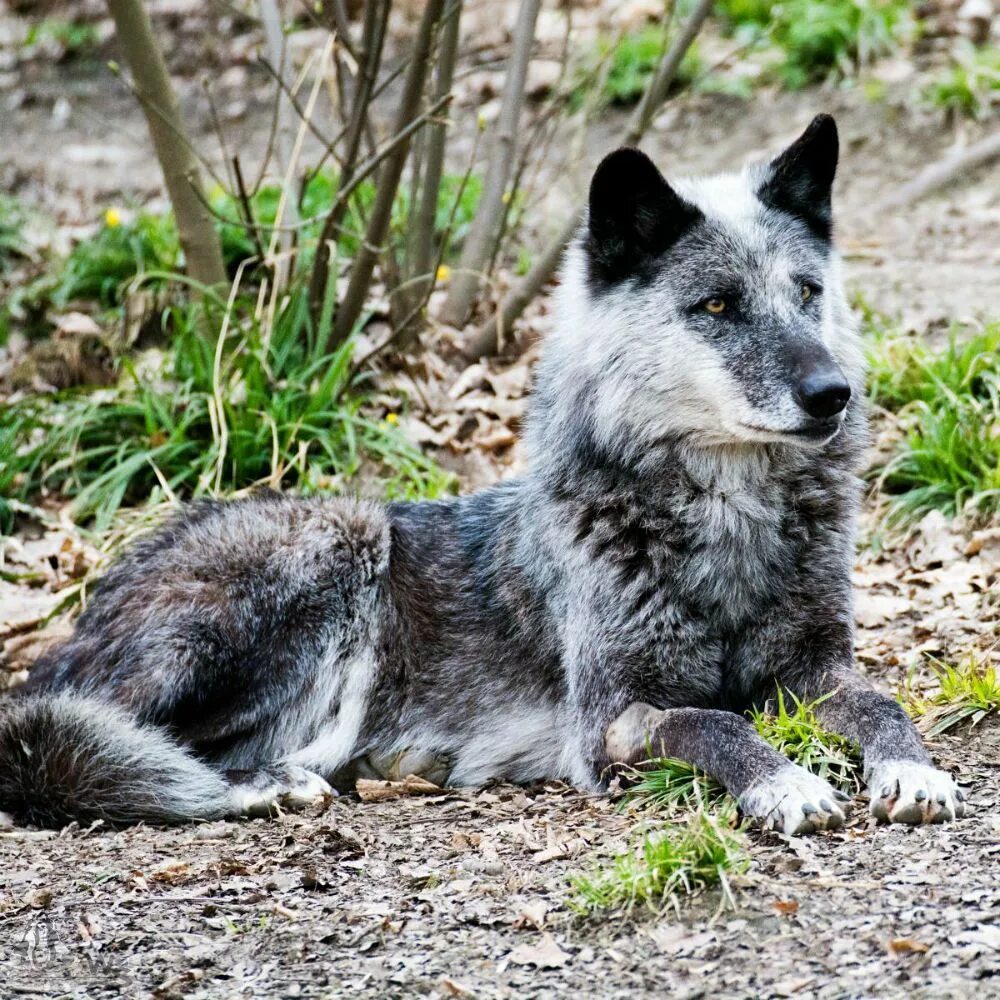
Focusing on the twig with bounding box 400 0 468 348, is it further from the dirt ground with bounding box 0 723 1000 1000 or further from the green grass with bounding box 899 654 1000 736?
the dirt ground with bounding box 0 723 1000 1000

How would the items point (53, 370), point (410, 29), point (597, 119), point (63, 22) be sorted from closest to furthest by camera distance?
point (53, 370), point (597, 119), point (410, 29), point (63, 22)

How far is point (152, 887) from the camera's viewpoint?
370cm

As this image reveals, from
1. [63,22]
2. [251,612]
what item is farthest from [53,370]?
[63,22]

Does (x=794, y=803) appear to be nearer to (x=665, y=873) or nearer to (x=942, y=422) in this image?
(x=665, y=873)

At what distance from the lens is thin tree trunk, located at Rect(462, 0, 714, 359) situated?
680cm

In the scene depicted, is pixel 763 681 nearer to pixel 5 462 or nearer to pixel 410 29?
pixel 5 462

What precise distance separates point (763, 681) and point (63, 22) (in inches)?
426

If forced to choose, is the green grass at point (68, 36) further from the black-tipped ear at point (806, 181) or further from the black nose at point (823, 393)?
the black nose at point (823, 393)

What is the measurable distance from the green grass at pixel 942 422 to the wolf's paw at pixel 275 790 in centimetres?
289

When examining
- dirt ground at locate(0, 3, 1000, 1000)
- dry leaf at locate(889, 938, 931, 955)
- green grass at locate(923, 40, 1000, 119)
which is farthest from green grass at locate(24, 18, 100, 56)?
dry leaf at locate(889, 938, 931, 955)

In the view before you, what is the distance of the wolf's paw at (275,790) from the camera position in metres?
4.52

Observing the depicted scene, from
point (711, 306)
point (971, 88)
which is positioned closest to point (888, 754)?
point (711, 306)

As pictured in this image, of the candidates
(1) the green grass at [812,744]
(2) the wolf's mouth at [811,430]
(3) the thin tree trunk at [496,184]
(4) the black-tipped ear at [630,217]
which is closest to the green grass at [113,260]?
(3) the thin tree trunk at [496,184]

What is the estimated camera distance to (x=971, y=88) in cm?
889
